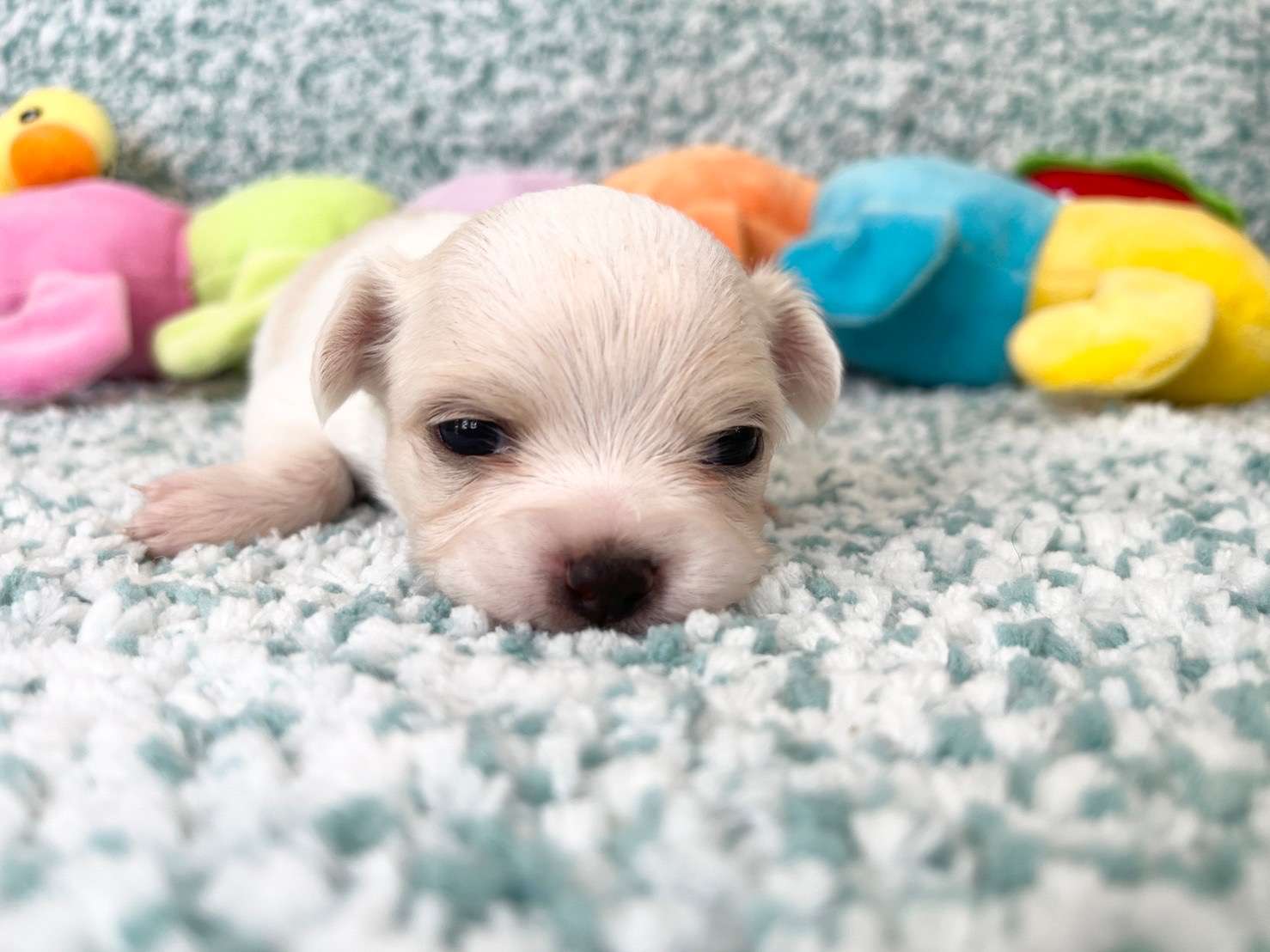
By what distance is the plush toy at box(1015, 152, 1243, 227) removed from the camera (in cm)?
314

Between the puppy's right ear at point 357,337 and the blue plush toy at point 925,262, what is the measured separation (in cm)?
132

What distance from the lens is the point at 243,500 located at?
1628 mm

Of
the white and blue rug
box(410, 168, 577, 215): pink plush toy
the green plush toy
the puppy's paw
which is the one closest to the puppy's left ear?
the white and blue rug

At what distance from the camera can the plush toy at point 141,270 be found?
255 cm

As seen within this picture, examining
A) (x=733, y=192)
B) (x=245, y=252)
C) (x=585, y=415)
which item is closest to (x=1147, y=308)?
(x=733, y=192)

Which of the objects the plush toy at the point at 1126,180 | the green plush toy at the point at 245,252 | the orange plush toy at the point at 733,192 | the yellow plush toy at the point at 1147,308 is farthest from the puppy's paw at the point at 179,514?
the plush toy at the point at 1126,180

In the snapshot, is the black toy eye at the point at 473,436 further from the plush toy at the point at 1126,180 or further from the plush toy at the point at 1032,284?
the plush toy at the point at 1126,180

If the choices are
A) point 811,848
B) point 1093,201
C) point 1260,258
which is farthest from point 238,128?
point 811,848

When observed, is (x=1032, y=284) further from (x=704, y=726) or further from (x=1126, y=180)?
(x=704, y=726)

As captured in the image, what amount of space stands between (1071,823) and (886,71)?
10.9ft

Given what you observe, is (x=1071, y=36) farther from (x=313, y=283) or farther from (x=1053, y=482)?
(x=313, y=283)

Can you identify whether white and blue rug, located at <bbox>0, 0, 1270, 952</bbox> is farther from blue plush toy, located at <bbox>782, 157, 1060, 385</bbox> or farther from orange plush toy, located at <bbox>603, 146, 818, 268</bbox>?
orange plush toy, located at <bbox>603, 146, 818, 268</bbox>

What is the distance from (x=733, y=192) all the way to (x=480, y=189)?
2.57ft

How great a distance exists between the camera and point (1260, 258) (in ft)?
8.51
